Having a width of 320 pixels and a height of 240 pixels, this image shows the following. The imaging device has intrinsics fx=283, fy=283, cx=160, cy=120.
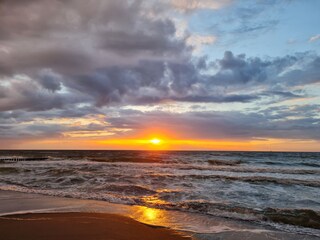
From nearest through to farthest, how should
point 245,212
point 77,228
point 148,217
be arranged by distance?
point 77,228 < point 148,217 < point 245,212

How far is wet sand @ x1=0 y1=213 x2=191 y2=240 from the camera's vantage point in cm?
584

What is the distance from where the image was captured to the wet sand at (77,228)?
230 inches

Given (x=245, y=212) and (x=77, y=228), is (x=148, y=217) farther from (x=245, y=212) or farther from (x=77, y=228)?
(x=245, y=212)

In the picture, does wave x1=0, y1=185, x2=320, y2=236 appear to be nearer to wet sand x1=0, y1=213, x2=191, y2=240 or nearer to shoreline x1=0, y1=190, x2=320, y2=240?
shoreline x1=0, y1=190, x2=320, y2=240

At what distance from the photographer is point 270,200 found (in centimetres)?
1118

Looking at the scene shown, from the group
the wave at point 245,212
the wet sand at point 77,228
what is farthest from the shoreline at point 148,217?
the wave at point 245,212

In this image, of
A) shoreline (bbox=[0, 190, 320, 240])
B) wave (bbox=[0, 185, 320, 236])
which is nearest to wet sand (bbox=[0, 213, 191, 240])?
shoreline (bbox=[0, 190, 320, 240])

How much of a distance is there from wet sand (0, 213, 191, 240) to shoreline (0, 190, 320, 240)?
56 millimetres

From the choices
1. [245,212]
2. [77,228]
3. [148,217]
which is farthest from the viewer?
[245,212]

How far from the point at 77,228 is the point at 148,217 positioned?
2.16m

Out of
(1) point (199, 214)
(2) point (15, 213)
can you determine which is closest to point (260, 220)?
(1) point (199, 214)

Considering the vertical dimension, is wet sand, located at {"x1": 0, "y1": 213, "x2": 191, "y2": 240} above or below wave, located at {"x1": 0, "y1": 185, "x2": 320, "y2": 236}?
above

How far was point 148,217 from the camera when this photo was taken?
7.88 m

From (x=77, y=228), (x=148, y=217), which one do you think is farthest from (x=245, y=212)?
(x=77, y=228)
